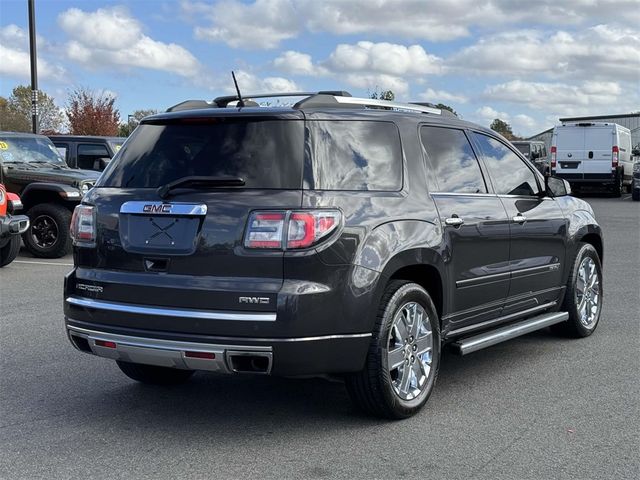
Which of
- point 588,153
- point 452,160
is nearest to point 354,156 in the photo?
point 452,160

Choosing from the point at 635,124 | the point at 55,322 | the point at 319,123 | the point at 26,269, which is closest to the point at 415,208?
the point at 319,123

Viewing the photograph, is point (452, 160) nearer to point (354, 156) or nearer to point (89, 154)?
point (354, 156)

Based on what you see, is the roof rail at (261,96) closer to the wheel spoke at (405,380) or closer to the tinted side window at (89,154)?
the wheel spoke at (405,380)

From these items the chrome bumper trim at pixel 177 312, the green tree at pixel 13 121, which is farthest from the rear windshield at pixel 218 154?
the green tree at pixel 13 121

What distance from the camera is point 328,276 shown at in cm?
416

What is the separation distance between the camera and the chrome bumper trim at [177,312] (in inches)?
160

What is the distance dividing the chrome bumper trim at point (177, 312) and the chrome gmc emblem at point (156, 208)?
1.70 ft

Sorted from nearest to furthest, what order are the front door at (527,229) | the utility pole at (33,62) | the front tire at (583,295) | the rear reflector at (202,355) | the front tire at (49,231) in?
the rear reflector at (202,355)
the front door at (527,229)
the front tire at (583,295)
the front tire at (49,231)
the utility pole at (33,62)

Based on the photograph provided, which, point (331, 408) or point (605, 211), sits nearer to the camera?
point (331, 408)

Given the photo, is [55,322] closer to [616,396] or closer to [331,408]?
[331,408]

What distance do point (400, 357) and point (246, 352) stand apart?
3.38 feet

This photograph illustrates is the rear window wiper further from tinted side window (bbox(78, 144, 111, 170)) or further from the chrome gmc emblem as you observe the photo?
tinted side window (bbox(78, 144, 111, 170))

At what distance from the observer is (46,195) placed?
41.4ft

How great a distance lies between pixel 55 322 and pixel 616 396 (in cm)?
489
